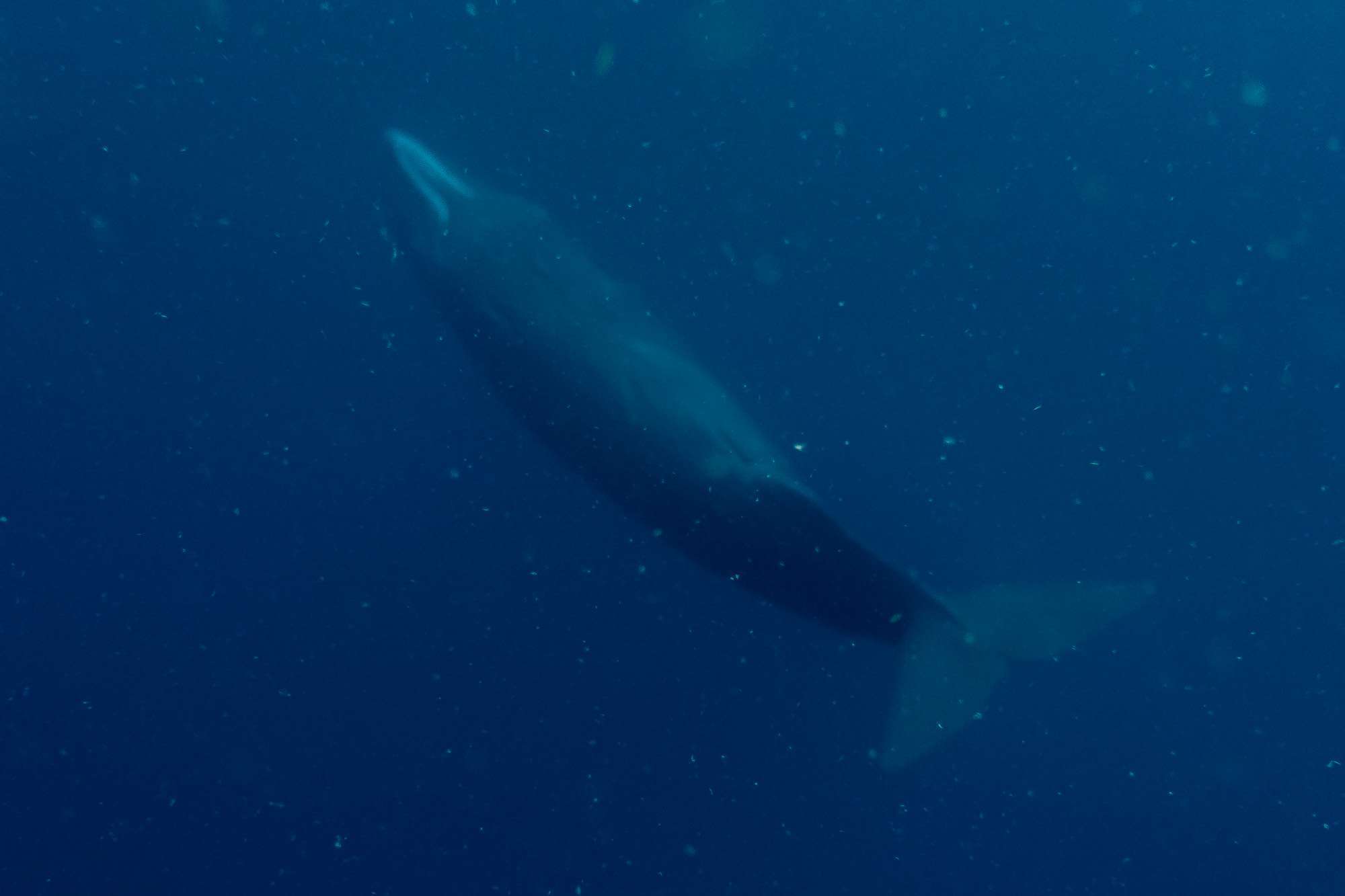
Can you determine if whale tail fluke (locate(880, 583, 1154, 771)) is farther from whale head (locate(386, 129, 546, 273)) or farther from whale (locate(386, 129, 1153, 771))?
whale head (locate(386, 129, 546, 273))

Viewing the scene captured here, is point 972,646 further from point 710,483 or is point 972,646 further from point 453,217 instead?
point 453,217

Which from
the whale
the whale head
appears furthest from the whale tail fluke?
the whale head

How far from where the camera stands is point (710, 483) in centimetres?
528

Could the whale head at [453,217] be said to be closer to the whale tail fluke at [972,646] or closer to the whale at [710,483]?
the whale at [710,483]

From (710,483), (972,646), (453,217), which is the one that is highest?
(453,217)

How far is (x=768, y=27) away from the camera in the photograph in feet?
25.8

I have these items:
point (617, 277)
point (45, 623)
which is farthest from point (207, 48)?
point (45, 623)

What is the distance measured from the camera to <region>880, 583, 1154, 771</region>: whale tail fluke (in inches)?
217

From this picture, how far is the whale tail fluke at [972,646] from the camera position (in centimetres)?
551

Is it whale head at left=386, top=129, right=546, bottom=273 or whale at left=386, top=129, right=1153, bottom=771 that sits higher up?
whale head at left=386, top=129, right=546, bottom=273

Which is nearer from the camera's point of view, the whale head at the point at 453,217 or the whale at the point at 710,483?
the whale at the point at 710,483

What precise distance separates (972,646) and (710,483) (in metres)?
1.97

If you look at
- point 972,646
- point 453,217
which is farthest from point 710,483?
point 453,217

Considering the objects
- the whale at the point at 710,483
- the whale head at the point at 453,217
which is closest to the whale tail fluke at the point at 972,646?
the whale at the point at 710,483
